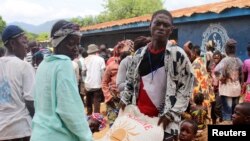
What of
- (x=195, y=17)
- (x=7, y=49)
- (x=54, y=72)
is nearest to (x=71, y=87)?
(x=54, y=72)

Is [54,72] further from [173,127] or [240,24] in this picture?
[240,24]

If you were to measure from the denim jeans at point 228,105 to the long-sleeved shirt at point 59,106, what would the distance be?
4.96 meters

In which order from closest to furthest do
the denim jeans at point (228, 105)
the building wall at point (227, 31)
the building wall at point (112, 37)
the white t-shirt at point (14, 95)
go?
the white t-shirt at point (14, 95) < the denim jeans at point (228, 105) < the building wall at point (227, 31) < the building wall at point (112, 37)

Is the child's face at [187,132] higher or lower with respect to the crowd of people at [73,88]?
lower

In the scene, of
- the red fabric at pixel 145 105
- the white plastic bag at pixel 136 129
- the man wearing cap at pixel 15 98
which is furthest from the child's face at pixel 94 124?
the man wearing cap at pixel 15 98

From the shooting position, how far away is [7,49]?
11.9 feet

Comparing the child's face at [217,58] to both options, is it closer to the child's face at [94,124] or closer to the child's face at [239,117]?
the child's face at [239,117]

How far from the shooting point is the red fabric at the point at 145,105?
3.24m

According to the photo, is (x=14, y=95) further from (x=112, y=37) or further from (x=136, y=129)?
(x=112, y=37)

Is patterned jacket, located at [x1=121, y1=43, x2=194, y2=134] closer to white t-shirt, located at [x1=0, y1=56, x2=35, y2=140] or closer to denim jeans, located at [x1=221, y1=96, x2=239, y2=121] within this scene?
white t-shirt, located at [x1=0, y1=56, x2=35, y2=140]

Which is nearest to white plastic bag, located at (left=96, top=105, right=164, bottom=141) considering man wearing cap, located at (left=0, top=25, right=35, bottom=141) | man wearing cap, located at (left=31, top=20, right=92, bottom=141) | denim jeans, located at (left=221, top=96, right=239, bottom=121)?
man wearing cap, located at (left=31, top=20, right=92, bottom=141)

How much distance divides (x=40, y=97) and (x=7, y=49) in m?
1.18

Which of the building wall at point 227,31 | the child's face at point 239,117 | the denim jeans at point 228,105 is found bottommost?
the denim jeans at point 228,105

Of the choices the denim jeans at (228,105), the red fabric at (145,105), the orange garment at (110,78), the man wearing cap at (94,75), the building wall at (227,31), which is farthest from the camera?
the building wall at (227,31)
